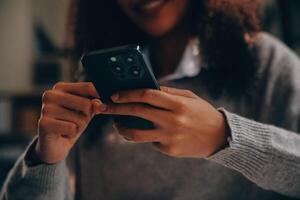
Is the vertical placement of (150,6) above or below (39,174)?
above

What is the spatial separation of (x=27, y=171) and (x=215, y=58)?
30 centimetres

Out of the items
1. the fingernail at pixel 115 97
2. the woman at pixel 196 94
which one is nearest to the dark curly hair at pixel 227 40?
Answer: the woman at pixel 196 94

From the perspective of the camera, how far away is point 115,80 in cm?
49

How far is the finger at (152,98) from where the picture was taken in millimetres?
480

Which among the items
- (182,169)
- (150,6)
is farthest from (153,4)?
(182,169)

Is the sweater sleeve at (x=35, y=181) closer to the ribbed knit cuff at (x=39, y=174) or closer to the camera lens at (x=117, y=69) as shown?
the ribbed knit cuff at (x=39, y=174)

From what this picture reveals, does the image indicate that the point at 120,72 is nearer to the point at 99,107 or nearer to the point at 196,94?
the point at 99,107

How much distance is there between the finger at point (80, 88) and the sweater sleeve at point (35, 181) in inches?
3.8

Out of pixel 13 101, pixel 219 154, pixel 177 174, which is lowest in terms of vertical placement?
pixel 13 101

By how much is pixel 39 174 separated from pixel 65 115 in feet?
0.37

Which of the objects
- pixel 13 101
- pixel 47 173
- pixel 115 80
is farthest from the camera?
pixel 13 101

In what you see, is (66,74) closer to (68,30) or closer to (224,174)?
(68,30)

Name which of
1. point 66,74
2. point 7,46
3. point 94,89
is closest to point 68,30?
point 66,74

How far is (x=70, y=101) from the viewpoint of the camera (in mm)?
524
